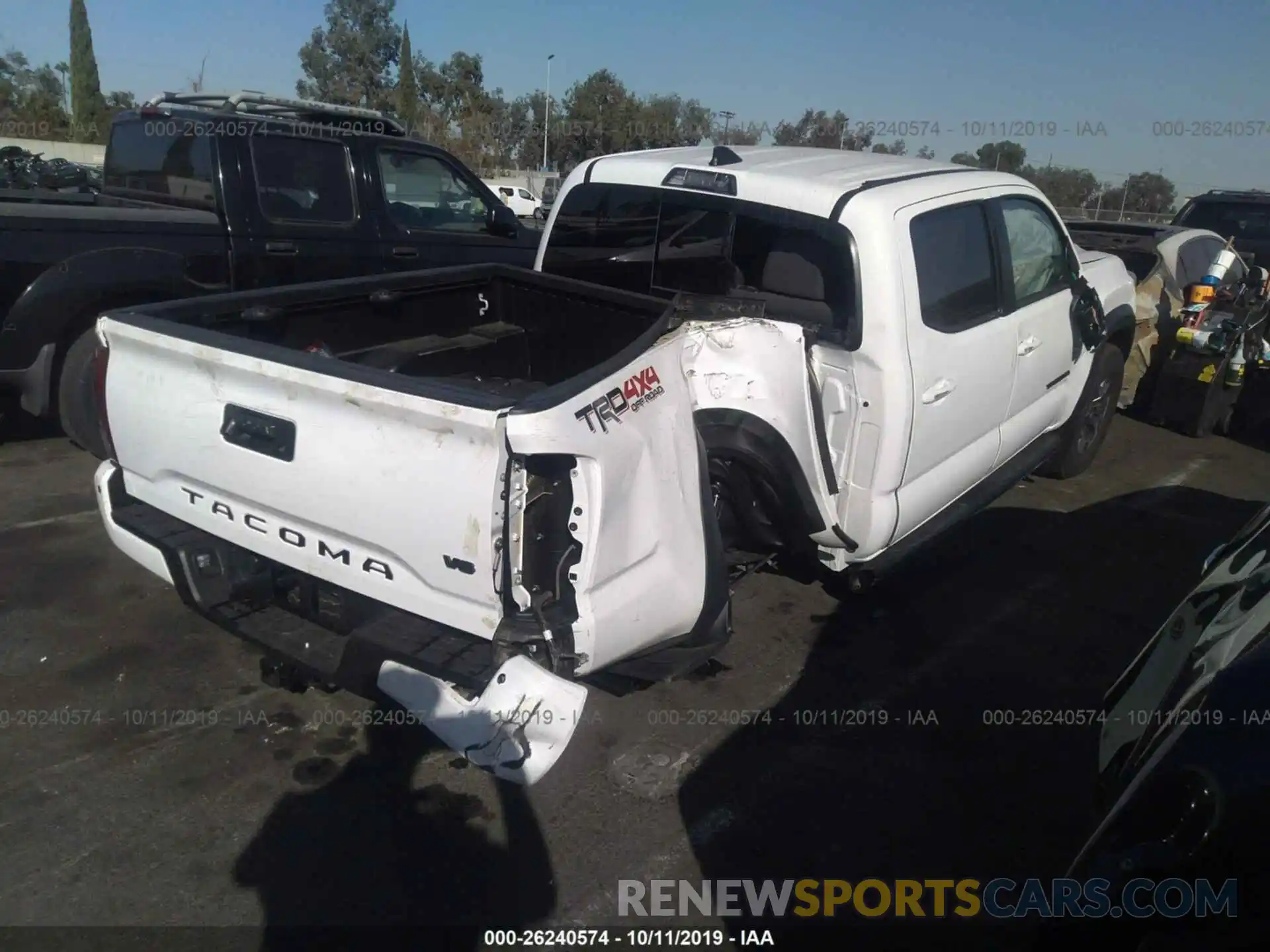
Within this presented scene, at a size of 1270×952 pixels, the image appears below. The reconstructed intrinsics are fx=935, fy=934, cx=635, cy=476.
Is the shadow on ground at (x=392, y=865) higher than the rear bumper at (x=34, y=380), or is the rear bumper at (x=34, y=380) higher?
the rear bumper at (x=34, y=380)

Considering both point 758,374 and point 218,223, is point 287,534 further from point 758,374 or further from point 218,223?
point 218,223

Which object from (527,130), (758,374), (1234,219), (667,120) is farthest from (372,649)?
(527,130)

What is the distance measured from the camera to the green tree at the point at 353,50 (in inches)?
2153

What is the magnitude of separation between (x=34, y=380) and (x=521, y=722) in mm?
4536

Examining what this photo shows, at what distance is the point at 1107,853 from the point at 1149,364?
7.47m

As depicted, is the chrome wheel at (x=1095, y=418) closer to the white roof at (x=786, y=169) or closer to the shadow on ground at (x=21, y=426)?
the white roof at (x=786, y=169)

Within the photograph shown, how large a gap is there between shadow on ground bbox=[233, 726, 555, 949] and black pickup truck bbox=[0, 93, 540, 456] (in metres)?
3.06

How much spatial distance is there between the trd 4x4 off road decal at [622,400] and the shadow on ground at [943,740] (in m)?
1.35

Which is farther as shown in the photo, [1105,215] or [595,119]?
[595,119]

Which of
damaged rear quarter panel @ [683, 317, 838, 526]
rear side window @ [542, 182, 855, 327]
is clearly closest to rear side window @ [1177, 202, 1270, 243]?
rear side window @ [542, 182, 855, 327]

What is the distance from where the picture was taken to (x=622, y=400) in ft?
8.39

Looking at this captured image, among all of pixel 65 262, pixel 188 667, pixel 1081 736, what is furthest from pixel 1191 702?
pixel 65 262

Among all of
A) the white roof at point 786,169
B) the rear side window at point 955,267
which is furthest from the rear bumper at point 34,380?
the rear side window at point 955,267

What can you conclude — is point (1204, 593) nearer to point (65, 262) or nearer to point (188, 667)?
point (188, 667)
